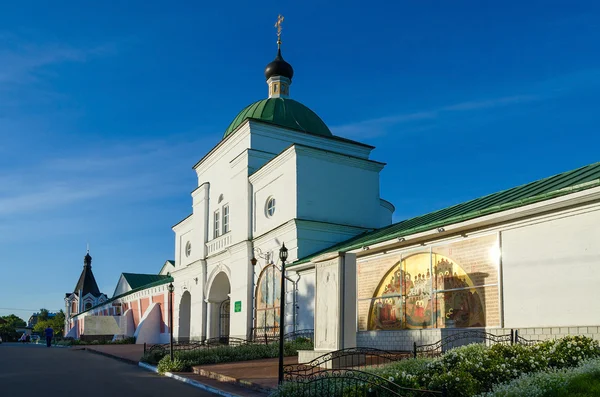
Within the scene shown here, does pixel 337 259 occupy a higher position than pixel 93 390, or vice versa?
pixel 337 259

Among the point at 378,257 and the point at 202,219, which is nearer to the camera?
the point at 378,257

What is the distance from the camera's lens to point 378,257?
1666 centimetres

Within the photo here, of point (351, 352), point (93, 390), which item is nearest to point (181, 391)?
point (93, 390)

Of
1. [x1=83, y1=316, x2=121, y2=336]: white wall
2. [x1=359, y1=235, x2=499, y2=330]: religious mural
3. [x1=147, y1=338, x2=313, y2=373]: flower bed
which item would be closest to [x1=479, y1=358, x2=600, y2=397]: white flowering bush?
[x1=359, y1=235, x2=499, y2=330]: religious mural

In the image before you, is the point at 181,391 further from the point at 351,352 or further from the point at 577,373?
the point at 577,373

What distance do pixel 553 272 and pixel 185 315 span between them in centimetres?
2486

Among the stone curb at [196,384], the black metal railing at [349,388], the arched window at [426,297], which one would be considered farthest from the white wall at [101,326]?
the black metal railing at [349,388]

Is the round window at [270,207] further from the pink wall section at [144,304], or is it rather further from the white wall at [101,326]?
the white wall at [101,326]

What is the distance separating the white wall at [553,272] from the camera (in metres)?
10.8

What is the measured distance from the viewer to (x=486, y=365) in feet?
28.3

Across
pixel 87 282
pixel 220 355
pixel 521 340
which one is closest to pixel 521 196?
pixel 521 340

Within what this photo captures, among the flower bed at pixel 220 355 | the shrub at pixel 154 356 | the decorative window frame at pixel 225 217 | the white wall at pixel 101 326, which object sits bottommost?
the white wall at pixel 101 326

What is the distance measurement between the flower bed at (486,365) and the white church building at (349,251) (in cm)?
152

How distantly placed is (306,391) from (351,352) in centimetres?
390
